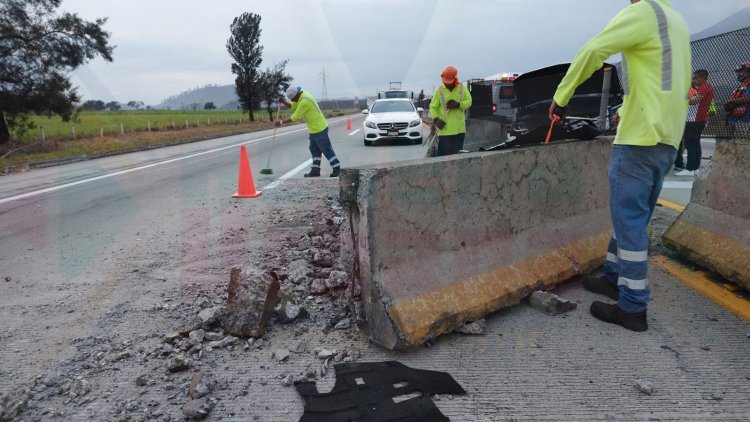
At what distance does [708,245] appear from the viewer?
4.14m

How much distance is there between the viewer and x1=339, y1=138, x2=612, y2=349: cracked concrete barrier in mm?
3018

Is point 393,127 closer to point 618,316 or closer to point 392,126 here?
point 392,126

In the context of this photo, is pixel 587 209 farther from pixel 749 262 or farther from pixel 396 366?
pixel 396 366

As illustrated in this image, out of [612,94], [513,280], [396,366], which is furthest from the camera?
[612,94]

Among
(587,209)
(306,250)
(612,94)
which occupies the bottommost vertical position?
(306,250)

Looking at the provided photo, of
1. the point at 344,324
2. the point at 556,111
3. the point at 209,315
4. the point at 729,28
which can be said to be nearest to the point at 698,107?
the point at 556,111

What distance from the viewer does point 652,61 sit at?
10.3ft

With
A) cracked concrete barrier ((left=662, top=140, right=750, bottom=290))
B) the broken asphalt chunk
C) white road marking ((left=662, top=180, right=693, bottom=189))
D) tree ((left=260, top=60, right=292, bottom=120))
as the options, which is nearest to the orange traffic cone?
the broken asphalt chunk

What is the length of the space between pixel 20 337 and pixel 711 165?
18.3 feet

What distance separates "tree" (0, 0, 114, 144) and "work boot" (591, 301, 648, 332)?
78.1ft

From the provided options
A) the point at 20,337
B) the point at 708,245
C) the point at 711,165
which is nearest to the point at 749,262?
the point at 708,245

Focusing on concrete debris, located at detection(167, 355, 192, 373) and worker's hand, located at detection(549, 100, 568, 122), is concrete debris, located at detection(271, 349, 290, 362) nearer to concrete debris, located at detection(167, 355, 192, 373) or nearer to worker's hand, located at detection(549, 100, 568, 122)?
concrete debris, located at detection(167, 355, 192, 373)

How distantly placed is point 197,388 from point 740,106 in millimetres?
6260

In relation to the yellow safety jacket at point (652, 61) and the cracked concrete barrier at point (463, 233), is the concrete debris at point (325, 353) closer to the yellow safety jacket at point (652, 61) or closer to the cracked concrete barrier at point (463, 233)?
the cracked concrete barrier at point (463, 233)
